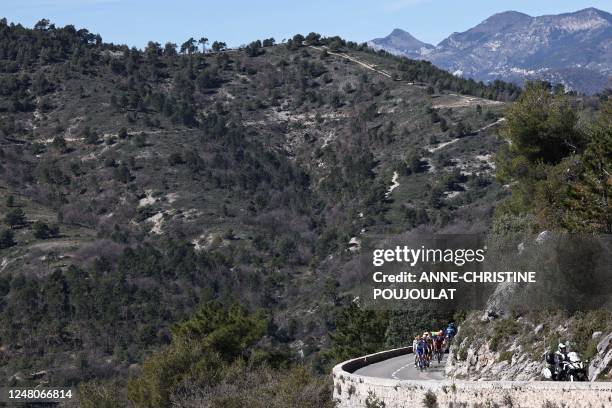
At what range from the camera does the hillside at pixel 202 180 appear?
275 ft

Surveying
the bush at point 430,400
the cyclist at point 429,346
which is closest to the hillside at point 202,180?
the cyclist at point 429,346

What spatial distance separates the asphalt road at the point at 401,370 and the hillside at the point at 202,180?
→ 115ft

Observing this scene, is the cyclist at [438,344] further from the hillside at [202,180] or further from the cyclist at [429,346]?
the hillside at [202,180]

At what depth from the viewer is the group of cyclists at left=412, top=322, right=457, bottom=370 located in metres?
30.5

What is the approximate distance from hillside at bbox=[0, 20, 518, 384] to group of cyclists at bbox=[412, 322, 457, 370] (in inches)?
1298

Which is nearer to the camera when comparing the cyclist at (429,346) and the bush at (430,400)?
the bush at (430,400)

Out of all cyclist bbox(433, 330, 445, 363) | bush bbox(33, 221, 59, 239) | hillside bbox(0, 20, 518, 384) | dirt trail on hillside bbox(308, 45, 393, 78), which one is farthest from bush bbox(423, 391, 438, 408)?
dirt trail on hillside bbox(308, 45, 393, 78)

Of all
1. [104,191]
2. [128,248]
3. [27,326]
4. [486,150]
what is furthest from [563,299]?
[104,191]

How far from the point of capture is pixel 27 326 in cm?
8000

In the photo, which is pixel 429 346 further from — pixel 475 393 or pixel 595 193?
pixel 475 393

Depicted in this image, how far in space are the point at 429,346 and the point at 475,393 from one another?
1308cm

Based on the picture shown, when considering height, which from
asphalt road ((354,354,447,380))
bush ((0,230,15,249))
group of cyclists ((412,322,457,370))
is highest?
bush ((0,230,15,249))

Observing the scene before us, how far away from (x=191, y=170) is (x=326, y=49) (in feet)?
154

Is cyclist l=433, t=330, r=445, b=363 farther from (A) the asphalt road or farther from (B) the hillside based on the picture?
(B) the hillside
